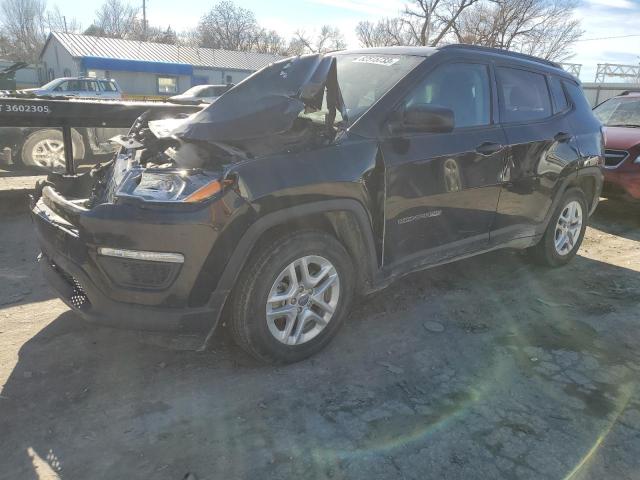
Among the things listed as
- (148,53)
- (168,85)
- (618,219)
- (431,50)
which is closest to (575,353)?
(431,50)

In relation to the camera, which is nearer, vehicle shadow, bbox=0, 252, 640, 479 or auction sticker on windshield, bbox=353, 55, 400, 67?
vehicle shadow, bbox=0, 252, 640, 479

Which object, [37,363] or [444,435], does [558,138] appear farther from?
[37,363]

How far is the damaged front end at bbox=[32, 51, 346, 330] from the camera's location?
251 cm

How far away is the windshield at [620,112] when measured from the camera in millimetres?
7953

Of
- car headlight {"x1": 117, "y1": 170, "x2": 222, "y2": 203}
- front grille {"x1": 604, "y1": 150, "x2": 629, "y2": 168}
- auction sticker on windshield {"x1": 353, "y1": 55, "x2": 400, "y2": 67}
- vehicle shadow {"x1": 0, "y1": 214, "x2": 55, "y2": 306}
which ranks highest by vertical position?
auction sticker on windshield {"x1": 353, "y1": 55, "x2": 400, "y2": 67}

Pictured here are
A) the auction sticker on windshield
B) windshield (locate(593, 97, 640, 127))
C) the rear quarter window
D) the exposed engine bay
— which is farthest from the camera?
windshield (locate(593, 97, 640, 127))

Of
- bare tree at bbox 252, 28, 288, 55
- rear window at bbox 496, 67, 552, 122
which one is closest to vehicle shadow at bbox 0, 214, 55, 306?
rear window at bbox 496, 67, 552, 122

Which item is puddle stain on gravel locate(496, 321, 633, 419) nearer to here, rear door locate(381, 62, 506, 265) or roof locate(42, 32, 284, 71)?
rear door locate(381, 62, 506, 265)

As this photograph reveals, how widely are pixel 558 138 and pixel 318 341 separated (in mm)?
2924

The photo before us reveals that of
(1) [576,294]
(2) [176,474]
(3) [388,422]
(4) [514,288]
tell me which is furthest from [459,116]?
(2) [176,474]

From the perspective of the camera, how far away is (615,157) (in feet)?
22.9

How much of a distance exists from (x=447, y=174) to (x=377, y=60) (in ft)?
3.34

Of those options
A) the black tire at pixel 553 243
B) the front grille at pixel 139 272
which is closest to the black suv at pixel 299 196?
the front grille at pixel 139 272

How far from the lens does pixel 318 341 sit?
3105 millimetres
